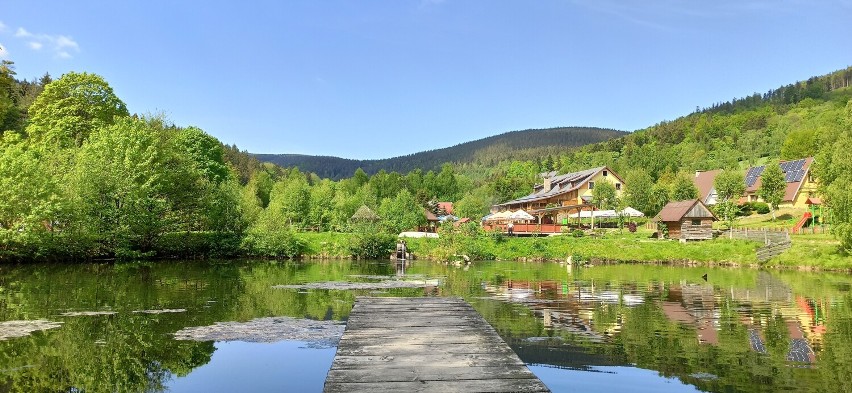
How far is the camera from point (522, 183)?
112 meters

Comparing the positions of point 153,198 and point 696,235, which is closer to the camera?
point 153,198

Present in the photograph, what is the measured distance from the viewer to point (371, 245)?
4953cm

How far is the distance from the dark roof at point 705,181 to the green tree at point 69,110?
69702mm

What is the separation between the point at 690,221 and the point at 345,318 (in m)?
41.4

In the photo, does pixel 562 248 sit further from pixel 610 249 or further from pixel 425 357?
pixel 425 357

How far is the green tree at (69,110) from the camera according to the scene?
50406mm

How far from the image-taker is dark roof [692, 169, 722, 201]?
80.6 meters

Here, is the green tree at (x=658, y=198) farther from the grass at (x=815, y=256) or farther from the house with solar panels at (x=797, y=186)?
the grass at (x=815, y=256)

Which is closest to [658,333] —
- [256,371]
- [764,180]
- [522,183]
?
[256,371]

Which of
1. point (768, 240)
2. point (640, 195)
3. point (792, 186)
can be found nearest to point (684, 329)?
point (768, 240)

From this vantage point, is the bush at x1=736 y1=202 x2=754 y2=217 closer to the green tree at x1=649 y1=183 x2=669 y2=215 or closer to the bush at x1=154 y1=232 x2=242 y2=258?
the green tree at x1=649 y1=183 x2=669 y2=215

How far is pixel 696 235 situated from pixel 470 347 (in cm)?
4498

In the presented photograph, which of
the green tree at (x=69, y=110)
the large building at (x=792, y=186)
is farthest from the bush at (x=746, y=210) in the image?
the green tree at (x=69, y=110)

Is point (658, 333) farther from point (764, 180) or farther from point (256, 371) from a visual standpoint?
point (764, 180)
